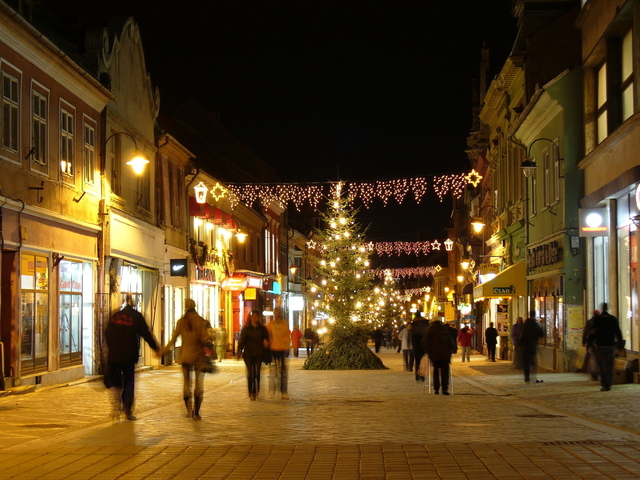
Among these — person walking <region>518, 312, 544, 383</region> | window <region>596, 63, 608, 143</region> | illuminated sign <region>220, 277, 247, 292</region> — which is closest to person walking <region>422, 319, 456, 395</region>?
person walking <region>518, 312, 544, 383</region>

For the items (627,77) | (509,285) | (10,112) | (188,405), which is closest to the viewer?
(188,405)

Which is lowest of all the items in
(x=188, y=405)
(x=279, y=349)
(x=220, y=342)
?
(x=220, y=342)

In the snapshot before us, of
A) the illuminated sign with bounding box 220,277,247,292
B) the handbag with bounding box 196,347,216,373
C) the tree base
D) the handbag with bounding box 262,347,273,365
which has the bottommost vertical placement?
the tree base

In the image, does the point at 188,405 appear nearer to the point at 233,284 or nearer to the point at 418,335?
the point at 418,335

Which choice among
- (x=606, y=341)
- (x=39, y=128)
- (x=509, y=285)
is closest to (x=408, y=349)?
(x=509, y=285)

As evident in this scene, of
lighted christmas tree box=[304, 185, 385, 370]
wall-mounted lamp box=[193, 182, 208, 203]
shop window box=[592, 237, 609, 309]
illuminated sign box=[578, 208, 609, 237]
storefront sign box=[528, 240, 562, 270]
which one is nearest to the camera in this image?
illuminated sign box=[578, 208, 609, 237]

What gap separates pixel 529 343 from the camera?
23422 mm

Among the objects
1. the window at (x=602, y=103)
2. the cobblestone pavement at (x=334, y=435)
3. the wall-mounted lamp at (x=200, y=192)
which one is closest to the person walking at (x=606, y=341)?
the cobblestone pavement at (x=334, y=435)

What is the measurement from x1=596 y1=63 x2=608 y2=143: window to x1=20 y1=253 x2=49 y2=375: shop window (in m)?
13.5

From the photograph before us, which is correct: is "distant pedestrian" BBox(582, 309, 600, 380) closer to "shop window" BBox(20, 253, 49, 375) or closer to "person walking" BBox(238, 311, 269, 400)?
"person walking" BBox(238, 311, 269, 400)

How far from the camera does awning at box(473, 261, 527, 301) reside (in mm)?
33688

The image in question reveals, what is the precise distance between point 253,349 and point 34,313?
216 inches

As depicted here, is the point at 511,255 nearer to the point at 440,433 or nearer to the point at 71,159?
the point at 71,159

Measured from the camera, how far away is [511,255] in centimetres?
3794
